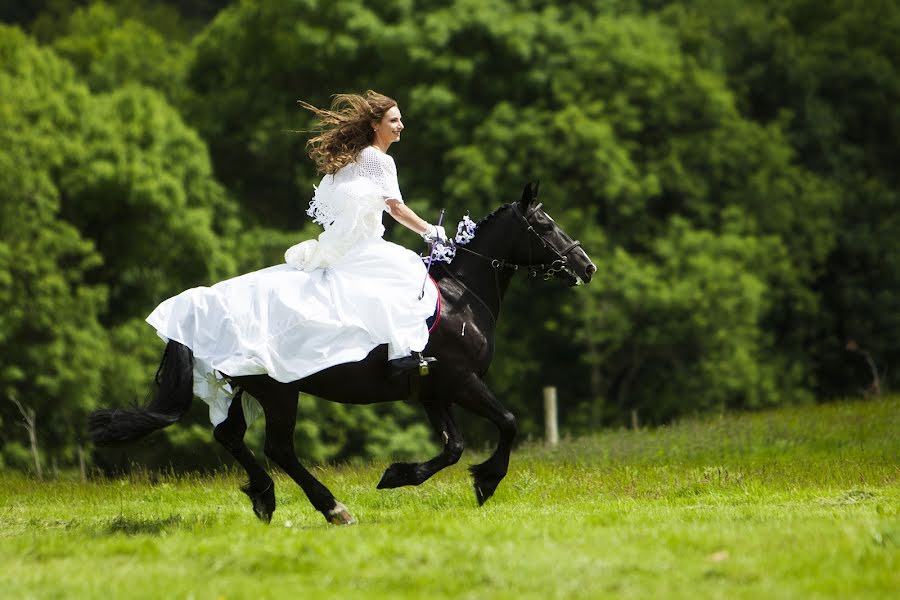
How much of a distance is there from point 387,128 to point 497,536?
363 cm

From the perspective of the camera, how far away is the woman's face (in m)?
10.0

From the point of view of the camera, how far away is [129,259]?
97.2 ft

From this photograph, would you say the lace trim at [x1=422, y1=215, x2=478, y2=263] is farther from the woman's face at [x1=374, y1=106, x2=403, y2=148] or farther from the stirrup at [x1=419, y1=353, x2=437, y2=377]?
the stirrup at [x1=419, y1=353, x2=437, y2=377]

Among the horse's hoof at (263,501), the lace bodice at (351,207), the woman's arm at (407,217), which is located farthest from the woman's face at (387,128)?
the horse's hoof at (263,501)

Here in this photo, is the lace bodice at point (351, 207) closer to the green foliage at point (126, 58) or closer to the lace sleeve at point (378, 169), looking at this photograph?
the lace sleeve at point (378, 169)

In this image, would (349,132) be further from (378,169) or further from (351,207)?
(351,207)

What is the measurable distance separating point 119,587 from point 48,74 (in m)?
26.4

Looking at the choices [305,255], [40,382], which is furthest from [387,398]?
[40,382]

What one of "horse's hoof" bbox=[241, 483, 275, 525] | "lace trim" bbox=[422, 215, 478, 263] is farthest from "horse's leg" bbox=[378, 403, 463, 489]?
"lace trim" bbox=[422, 215, 478, 263]

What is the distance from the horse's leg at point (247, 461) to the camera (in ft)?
31.4

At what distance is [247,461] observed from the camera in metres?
9.54

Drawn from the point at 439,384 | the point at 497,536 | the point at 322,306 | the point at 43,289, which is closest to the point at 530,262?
the point at 439,384

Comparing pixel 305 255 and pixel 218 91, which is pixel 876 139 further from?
pixel 305 255

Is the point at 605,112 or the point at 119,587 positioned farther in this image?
the point at 605,112
